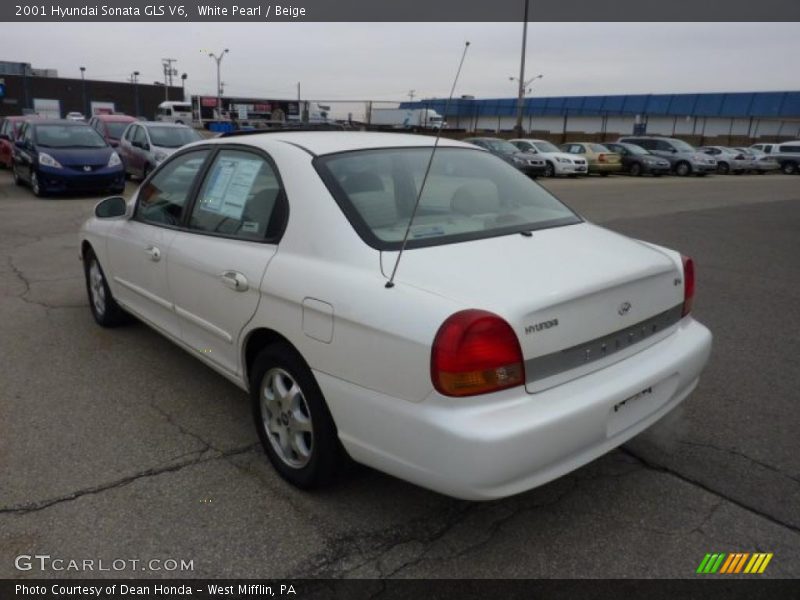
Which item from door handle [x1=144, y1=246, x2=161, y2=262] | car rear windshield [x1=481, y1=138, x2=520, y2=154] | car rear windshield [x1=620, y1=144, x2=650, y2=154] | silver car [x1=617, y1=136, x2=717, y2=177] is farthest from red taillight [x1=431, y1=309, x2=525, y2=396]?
silver car [x1=617, y1=136, x2=717, y2=177]

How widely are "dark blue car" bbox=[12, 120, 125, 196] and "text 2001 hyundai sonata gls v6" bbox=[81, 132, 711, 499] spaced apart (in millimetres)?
11044

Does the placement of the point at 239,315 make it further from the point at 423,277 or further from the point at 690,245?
the point at 690,245

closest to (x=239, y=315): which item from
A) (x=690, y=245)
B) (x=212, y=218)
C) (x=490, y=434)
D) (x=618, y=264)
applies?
(x=212, y=218)

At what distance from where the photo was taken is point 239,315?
122 inches

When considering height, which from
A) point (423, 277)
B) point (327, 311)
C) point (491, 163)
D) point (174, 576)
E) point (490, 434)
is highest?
point (491, 163)

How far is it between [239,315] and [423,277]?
1132 millimetres

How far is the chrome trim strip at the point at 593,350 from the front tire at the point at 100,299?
3.76m

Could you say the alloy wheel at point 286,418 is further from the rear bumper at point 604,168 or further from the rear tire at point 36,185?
the rear bumper at point 604,168

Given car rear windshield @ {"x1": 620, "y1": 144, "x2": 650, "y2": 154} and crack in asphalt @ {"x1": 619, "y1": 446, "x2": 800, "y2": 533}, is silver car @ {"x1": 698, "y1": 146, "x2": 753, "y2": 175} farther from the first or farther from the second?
crack in asphalt @ {"x1": 619, "y1": 446, "x2": 800, "y2": 533}

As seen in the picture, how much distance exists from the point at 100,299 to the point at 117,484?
255 cm

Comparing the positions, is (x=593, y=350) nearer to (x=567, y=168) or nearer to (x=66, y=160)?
(x=66, y=160)

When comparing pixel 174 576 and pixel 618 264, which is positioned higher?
pixel 618 264

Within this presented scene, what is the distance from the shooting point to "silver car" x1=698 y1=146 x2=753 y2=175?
31938mm

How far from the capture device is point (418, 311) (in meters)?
2.26
